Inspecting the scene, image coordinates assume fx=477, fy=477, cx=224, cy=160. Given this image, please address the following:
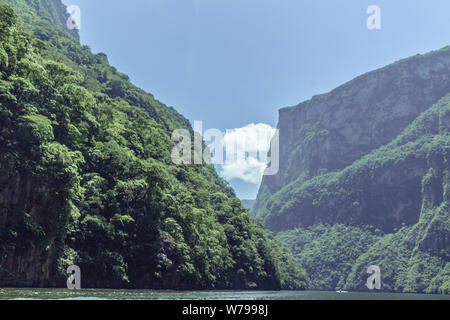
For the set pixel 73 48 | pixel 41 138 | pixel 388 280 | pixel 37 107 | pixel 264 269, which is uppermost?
pixel 73 48

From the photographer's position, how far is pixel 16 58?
4544 centimetres

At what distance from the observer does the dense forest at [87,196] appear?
40.3 meters

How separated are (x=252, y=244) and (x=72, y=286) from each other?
55.0 m

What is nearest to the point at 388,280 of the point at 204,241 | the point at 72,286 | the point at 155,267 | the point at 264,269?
the point at 264,269

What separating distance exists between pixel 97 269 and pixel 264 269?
184ft

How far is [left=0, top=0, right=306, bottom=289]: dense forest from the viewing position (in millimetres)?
40312

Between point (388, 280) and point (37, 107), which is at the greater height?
point (37, 107)

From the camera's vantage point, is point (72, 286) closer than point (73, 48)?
Yes

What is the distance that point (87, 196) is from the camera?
5234 cm

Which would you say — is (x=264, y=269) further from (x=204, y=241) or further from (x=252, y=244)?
(x=204, y=241)
